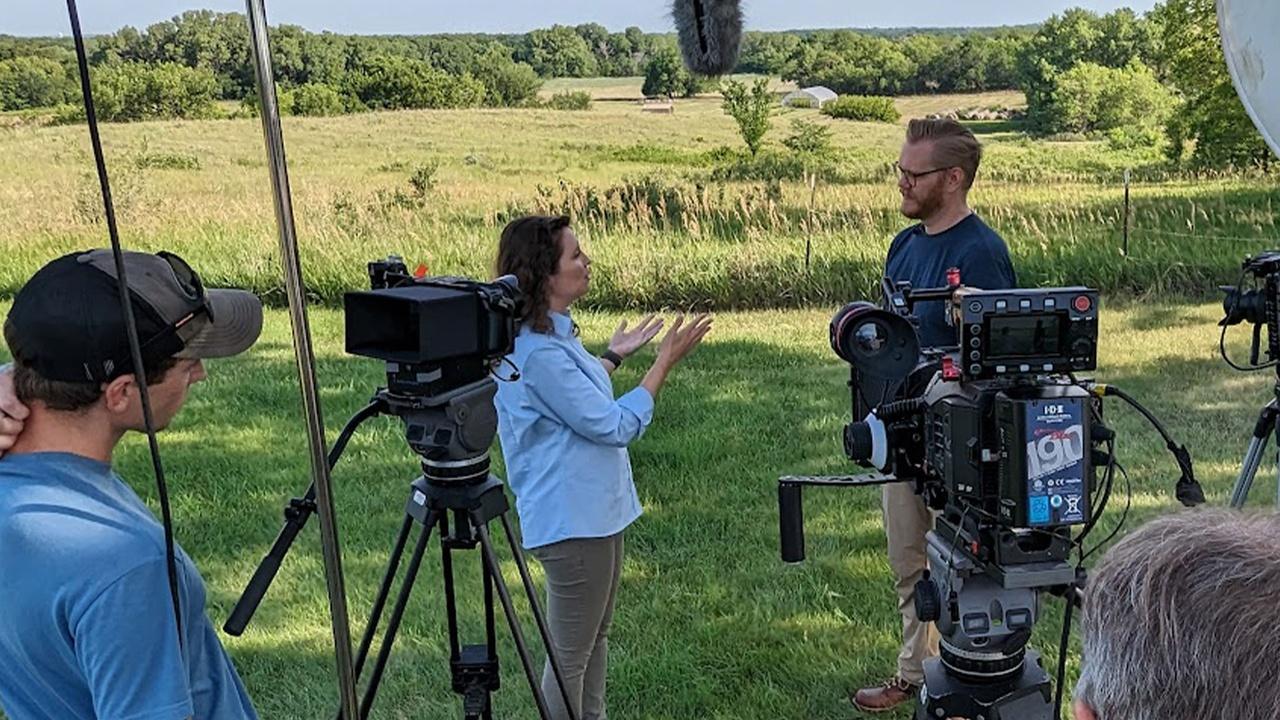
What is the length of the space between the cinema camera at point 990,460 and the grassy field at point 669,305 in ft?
3.50

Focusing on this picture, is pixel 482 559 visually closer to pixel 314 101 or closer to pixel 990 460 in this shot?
pixel 990 460

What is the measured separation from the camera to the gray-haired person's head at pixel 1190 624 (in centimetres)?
71

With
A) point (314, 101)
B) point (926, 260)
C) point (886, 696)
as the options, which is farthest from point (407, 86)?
point (886, 696)

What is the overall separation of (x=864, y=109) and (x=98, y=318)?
9.46m

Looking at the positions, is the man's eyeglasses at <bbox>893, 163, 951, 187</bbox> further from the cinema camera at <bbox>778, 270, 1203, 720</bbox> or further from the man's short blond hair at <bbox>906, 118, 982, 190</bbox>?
the cinema camera at <bbox>778, 270, 1203, 720</bbox>

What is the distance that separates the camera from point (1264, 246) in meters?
8.29

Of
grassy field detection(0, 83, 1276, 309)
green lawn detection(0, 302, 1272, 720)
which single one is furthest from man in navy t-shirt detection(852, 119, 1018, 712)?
grassy field detection(0, 83, 1276, 309)

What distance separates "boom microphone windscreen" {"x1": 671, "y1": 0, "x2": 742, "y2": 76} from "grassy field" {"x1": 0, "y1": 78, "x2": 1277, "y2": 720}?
128cm

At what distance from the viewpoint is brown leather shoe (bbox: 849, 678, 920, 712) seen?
2.77 m

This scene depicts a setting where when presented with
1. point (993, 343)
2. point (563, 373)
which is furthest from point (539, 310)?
point (993, 343)

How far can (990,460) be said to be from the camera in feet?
5.43

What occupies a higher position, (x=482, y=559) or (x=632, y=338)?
(x=632, y=338)

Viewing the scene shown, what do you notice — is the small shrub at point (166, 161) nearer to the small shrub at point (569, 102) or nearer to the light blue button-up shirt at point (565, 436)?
the small shrub at point (569, 102)

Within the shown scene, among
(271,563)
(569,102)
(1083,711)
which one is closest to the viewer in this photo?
(1083,711)
